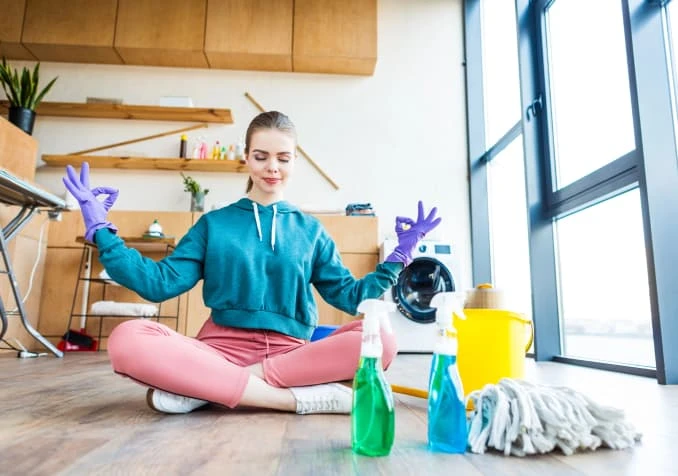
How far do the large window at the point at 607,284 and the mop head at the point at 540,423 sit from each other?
1485mm

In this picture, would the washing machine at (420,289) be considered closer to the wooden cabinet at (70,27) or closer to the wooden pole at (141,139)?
the wooden pole at (141,139)

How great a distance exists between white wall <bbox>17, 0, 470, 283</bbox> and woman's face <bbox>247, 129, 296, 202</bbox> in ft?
8.58

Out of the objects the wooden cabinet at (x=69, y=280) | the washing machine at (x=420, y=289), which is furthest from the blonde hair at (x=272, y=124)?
the wooden cabinet at (x=69, y=280)

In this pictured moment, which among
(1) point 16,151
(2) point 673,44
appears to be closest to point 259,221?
(2) point 673,44

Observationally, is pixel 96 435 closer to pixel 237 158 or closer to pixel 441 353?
pixel 441 353

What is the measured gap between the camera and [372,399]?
851mm

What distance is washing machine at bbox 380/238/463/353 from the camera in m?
3.53

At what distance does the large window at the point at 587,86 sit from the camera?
8.41 feet

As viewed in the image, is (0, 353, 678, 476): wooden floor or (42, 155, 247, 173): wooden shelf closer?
(0, 353, 678, 476): wooden floor

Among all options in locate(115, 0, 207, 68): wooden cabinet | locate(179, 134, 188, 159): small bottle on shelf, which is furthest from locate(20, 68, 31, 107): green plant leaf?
locate(179, 134, 188, 159): small bottle on shelf

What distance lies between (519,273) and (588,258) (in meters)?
0.80

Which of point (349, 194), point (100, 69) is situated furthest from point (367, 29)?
point (100, 69)

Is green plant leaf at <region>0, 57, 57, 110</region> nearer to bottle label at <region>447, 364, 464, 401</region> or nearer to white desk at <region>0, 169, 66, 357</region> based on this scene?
white desk at <region>0, 169, 66, 357</region>

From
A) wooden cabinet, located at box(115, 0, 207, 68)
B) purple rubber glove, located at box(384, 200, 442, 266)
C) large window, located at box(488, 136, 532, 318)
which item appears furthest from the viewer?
wooden cabinet, located at box(115, 0, 207, 68)
